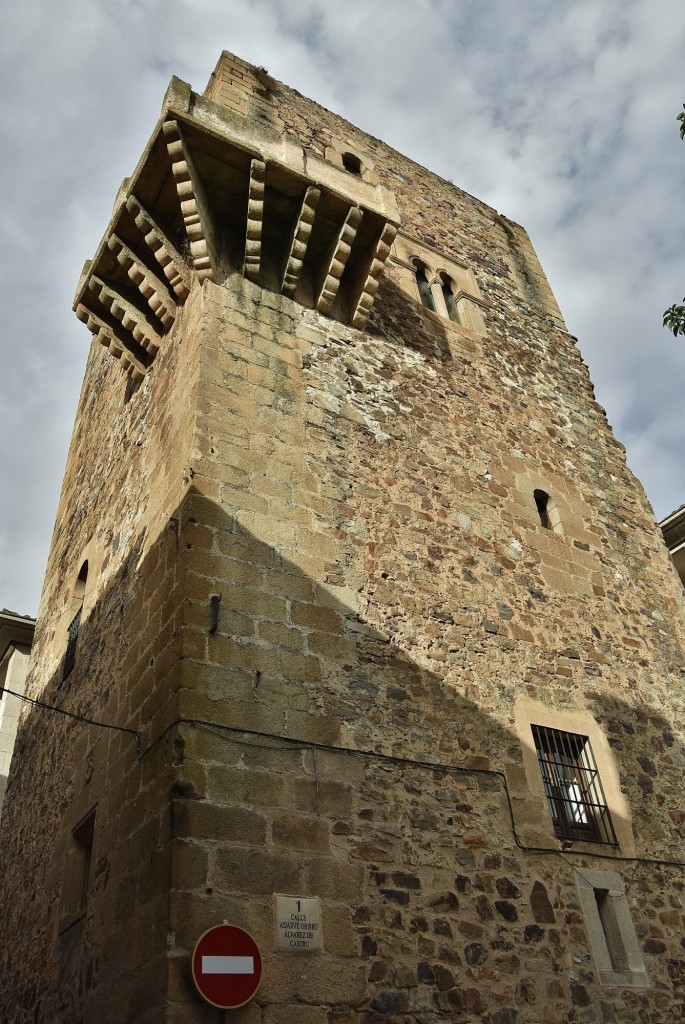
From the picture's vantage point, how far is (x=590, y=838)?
618 centimetres

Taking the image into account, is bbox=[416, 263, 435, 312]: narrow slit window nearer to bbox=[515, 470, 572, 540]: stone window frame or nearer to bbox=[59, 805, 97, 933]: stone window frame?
bbox=[515, 470, 572, 540]: stone window frame

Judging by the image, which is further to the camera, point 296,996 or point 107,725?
point 107,725

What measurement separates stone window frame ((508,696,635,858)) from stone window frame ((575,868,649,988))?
21 cm

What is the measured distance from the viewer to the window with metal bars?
6141 mm

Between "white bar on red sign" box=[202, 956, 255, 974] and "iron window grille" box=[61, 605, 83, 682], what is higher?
"iron window grille" box=[61, 605, 83, 682]

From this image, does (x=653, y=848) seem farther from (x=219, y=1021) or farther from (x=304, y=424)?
(x=304, y=424)

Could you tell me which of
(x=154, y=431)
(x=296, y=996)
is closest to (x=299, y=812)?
(x=296, y=996)

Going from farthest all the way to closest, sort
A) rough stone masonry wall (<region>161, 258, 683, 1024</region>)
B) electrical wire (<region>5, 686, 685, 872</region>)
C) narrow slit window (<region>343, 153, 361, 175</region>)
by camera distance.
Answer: narrow slit window (<region>343, 153, 361, 175</region>), electrical wire (<region>5, 686, 685, 872</region>), rough stone masonry wall (<region>161, 258, 683, 1024</region>)

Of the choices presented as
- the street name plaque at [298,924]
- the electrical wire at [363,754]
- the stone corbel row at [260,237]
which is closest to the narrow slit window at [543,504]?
the stone corbel row at [260,237]

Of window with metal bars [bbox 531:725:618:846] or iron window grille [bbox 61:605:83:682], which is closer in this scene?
window with metal bars [bbox 531:725:618:846]

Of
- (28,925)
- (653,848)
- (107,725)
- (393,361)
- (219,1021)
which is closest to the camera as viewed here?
(219,1021)

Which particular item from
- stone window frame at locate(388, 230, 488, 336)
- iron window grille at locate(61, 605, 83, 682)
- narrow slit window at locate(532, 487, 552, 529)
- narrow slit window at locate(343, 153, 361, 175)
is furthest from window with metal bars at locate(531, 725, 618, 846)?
narrow slit window at locate(343, 153, 361, 175)

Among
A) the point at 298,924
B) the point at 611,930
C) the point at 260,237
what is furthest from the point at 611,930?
the point at 260,237

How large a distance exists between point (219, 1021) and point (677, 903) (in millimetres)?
3918
